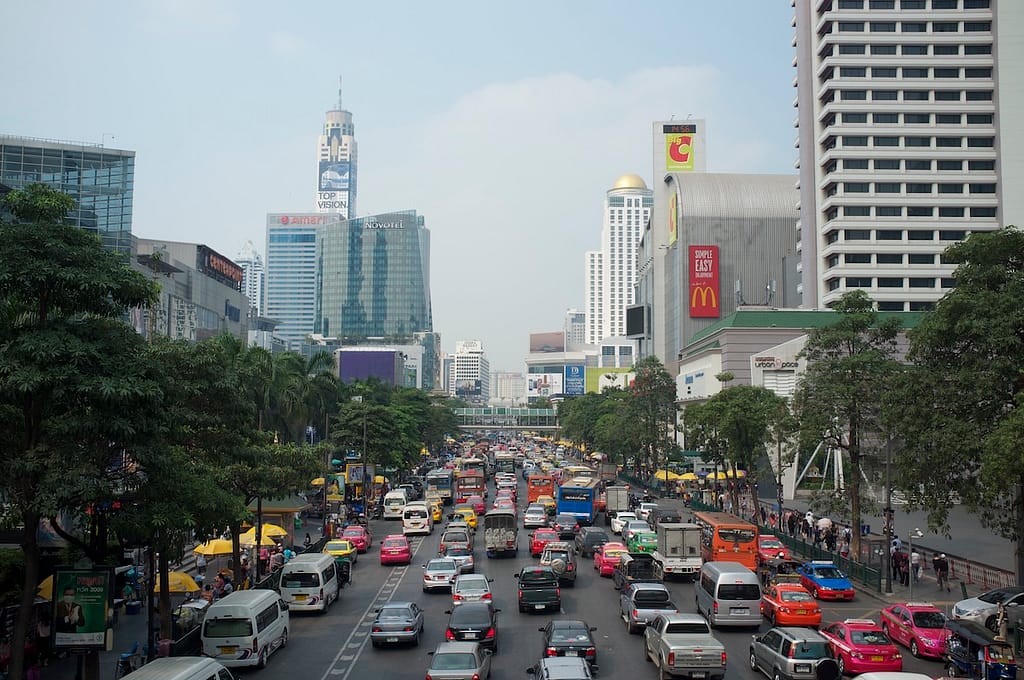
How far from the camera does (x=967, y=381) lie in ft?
96.0

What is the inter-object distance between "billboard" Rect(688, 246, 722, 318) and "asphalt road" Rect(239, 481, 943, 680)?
9441cm

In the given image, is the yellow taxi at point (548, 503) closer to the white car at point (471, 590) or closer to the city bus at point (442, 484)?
the city bus at point (442, 484)

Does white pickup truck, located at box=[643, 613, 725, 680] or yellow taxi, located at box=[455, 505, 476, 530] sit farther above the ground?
white pickup truck, located at box=[643, 613, 725, 680]

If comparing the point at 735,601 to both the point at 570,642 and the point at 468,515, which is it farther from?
→ the point at 468,515

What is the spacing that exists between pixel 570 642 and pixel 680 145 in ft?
484

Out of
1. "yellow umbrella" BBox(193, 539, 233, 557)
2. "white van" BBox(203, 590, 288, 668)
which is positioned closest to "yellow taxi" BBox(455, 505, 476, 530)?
Answer: "yellow umbrella" BBox(193, 539, 233, 557)

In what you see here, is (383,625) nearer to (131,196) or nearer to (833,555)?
(833,555)

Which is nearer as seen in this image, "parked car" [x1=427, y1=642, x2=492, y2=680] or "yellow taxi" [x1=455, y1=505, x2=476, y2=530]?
"parked car" [x1=427, y1=642, x2=492, y2=680]

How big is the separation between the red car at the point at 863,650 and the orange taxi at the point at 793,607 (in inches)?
180

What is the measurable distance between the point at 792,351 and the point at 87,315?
66.9 m

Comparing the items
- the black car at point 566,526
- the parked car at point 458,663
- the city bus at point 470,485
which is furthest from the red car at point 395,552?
the city bus at point 470,485

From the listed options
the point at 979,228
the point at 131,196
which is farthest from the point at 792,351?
the point at 131,196

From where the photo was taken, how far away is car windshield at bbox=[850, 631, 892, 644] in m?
22.4

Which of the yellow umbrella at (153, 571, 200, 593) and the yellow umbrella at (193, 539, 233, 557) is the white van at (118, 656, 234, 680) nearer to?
the yellow umbrella at (153, 571, 200, 593)
